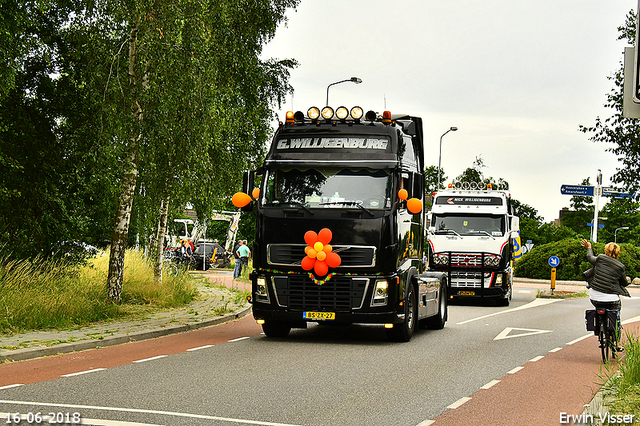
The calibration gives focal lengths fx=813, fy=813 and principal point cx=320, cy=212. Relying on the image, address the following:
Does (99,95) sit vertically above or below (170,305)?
above

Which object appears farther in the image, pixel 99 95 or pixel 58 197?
pixel 58 197

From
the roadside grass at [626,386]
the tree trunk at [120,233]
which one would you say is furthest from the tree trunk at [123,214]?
the roadside grass at [626,386]

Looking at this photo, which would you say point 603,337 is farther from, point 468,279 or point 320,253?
point 468,279

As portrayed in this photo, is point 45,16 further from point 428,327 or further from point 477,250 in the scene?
point 477,250

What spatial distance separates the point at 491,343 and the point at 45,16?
11.2m

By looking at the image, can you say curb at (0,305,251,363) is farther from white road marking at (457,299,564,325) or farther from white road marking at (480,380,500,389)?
white road marking at (457,299,564,325)

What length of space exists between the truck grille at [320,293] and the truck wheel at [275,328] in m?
1.12

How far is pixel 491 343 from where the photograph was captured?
14430 mm

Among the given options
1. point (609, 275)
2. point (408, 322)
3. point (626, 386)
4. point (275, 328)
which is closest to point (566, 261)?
point (408, 322)

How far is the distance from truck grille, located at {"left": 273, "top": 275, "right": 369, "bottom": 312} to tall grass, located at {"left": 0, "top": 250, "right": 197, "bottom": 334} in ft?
13.2

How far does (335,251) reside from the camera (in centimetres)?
1303

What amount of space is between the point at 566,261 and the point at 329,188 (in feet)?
104

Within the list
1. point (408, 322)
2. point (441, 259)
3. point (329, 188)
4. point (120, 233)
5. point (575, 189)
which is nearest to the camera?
point (329, 188)

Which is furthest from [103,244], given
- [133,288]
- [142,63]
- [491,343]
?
[491,343]
